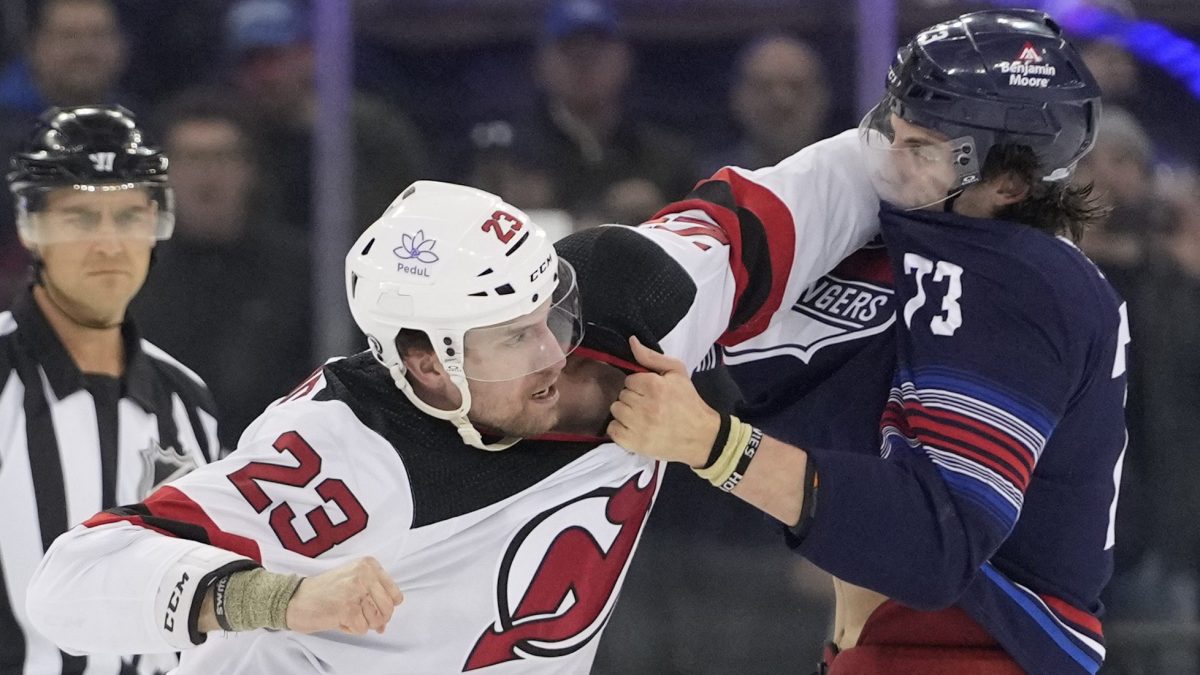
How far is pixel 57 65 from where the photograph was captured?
14.5 ft

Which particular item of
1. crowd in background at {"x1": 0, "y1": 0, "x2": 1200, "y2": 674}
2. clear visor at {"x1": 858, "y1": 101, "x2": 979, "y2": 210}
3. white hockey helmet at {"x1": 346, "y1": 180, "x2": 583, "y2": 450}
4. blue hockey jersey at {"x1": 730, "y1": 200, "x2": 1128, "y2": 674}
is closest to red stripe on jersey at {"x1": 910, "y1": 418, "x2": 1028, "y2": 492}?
blue hockey jersey at {"x1": 730, "y1": 200, "x2": 1128, "y2": 674}

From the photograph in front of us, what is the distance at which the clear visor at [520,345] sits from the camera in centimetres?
235

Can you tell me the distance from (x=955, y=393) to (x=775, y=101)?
88.7 inches

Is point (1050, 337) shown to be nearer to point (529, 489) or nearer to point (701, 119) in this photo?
point (529, 489)

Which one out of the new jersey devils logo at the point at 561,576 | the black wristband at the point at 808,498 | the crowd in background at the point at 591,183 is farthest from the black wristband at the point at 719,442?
the crowd in background at the point at 591,183

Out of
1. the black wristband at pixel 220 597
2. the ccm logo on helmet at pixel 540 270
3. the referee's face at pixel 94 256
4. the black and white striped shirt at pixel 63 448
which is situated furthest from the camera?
the referee's face at pixel 94 256

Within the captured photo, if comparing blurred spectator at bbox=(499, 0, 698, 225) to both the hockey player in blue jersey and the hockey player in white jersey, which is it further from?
the hockey player in white jersey

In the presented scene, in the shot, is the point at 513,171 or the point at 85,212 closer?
the point at 85,212

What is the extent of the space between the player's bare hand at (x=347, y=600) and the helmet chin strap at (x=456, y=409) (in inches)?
14.1

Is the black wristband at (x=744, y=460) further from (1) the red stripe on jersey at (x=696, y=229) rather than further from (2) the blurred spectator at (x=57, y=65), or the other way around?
(2) the blurred spectator at (x=57, y=65)

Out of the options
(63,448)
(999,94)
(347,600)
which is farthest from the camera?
(63,448)

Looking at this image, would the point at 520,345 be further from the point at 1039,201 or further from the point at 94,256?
the point at 94,256

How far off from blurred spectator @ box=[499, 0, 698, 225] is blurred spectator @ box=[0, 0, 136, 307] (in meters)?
1.17

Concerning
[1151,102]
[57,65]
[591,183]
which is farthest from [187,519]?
Answer: [1151,102]
